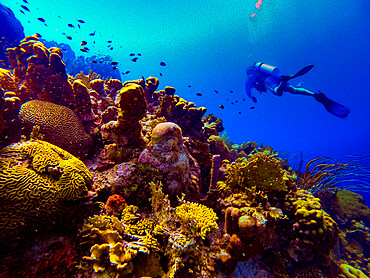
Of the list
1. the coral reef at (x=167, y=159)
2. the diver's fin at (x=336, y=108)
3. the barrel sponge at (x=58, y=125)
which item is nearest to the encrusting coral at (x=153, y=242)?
the coral reef at (x=167, y=159)

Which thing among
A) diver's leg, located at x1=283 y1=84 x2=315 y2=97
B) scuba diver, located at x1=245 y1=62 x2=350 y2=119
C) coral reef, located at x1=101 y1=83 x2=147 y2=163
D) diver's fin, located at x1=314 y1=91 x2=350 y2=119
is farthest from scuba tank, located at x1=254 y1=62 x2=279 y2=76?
coral reef, located at x1=101 y1=83 x2=147 y2=163

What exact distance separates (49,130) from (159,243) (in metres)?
4.23

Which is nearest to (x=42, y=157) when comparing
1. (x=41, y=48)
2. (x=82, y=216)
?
(x=82, y=216)

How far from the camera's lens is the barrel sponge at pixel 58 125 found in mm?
4278

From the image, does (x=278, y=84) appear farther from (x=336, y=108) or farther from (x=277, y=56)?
(x=277, y=56)

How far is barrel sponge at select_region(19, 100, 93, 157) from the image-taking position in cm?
428

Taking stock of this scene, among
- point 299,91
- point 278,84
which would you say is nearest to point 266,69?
point 278,84

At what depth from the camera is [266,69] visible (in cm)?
1144

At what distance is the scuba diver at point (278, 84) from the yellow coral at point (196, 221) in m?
10.1

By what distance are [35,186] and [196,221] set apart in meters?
2.88

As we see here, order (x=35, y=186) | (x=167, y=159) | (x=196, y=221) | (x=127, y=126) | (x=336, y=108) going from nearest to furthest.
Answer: (x=35, y=186), (x=196, y=221), (x=167, y=159), (x=127, y=126), (x=336, y=108)

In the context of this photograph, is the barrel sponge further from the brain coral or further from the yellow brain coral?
the yellow brain coral

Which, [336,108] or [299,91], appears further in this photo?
[299,91]

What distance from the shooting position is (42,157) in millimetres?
3000
